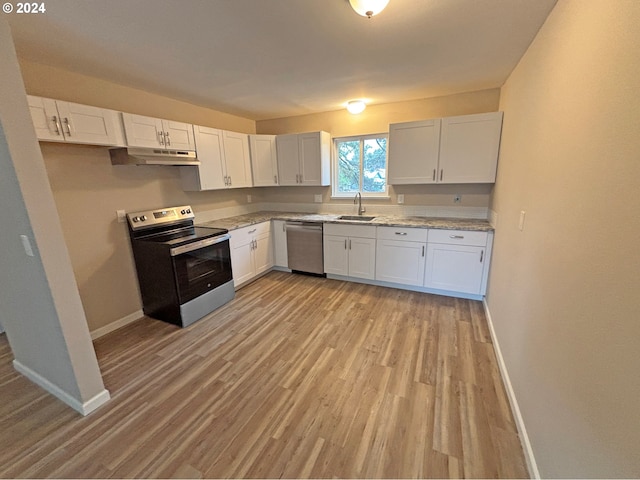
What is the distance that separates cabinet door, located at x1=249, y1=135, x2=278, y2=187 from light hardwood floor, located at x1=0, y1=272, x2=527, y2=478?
7.54 ft

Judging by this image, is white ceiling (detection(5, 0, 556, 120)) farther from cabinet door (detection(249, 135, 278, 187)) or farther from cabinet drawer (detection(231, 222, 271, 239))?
cabinet drawer (detection(231, 222, 271, 239))

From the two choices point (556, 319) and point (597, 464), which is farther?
point (556, 319)

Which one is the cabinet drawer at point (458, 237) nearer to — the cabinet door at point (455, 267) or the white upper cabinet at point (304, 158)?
the cabinet door at point (455, 267)

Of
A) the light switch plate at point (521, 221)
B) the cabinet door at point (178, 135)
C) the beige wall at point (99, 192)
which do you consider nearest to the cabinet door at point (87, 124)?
the beige wall at point (99, 192)

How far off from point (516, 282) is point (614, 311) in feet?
3.75

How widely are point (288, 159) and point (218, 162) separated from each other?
1.08 m

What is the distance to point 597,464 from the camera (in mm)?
859

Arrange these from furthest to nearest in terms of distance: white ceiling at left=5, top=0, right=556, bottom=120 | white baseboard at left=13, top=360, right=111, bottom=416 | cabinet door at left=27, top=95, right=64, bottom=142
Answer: cabinet door at left=27, top=95, right=64, bottom=142, white baseboard at left=13, top=360, right=111, bottom=416, white ceiling at left=5, top=0, right=556, bottom=120

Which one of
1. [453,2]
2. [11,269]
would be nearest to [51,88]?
[11,269]

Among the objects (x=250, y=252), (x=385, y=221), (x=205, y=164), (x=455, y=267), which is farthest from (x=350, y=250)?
(x=205, y=164)

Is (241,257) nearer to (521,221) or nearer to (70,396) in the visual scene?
(70,396)

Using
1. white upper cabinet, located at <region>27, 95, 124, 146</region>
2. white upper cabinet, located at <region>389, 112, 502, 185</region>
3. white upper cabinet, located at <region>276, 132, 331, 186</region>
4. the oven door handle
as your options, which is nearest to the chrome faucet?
white upper cabinet, located at <region>276, 132, 331, 186</region>

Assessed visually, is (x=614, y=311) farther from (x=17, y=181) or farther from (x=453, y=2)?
(x=17, y=181)

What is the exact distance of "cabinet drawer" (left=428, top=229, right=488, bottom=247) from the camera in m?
2.92
